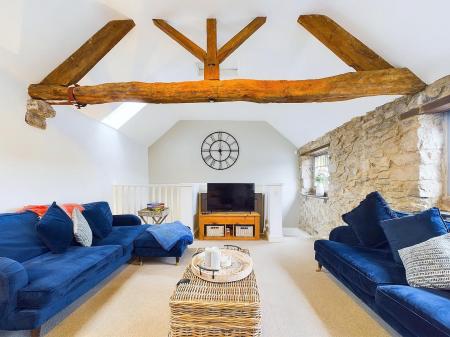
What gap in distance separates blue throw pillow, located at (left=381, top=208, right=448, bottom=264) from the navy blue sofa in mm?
209

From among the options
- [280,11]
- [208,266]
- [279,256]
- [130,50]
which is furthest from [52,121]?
[279,256]

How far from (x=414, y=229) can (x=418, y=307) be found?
0.86 m

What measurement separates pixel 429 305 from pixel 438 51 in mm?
2108

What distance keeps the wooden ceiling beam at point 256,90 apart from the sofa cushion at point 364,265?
165 centimetres

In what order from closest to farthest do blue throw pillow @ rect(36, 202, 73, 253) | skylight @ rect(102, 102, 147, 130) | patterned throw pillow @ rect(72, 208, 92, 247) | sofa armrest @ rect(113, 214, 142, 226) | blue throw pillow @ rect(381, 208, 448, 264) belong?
blue throw pillow @ rect(381, 208, 448, 264), blue throw pillow @ rect(36, 202, 73, 253), patterned throw pillow @ rect(72, 208, 92, 247), sofa armrest @ rect(113, 214, 142, 226), skylight @ rect(102, 102, 147, 130)

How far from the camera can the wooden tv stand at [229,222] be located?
16.5 feet

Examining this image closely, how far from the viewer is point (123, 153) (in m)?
5.21

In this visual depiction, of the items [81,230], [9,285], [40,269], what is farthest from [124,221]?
[9,285]

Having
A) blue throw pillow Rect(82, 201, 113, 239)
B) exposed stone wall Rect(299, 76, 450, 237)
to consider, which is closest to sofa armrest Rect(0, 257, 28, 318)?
blue throw pillow Rect(82, 201, 113, 239)

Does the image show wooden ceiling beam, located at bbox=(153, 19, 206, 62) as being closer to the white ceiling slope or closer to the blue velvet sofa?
the white ceiling slope

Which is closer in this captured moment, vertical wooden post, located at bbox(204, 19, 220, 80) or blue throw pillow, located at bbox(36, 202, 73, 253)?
blue throw pillow, located at bbox(36, 202, 73, 253)

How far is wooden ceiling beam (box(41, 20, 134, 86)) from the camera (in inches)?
121

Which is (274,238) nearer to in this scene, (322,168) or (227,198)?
(227,198)

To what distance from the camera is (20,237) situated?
2369 mm
